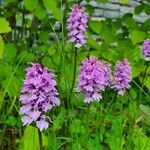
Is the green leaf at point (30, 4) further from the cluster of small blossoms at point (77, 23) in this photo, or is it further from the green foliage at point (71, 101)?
the cluster of small blossoms at point (77, 23)

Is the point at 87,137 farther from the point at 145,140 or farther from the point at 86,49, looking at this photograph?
the point at 86,49

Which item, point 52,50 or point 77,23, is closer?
point 77,23

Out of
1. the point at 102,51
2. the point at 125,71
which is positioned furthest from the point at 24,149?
the point at 102,51

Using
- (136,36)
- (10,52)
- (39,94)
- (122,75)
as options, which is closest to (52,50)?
(10,52)

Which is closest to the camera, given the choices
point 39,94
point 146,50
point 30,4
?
point 39,94

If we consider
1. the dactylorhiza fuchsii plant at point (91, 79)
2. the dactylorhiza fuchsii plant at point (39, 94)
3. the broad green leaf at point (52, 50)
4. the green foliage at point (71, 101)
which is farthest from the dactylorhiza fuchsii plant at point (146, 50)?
the dactylorhiza fuchsii plant at point (39, 94)

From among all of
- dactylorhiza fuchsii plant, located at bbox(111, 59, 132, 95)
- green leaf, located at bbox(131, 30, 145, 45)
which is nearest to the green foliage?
green leaf, located at bbox(131, 30, 145, 45)

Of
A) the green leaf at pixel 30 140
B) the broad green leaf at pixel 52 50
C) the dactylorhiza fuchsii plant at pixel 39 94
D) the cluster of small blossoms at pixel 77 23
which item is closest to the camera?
the dactylorhiza fuchsii plant at pixel 39 94

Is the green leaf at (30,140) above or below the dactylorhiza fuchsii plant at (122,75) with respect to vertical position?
below

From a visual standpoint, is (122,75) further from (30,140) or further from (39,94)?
(39,94)
